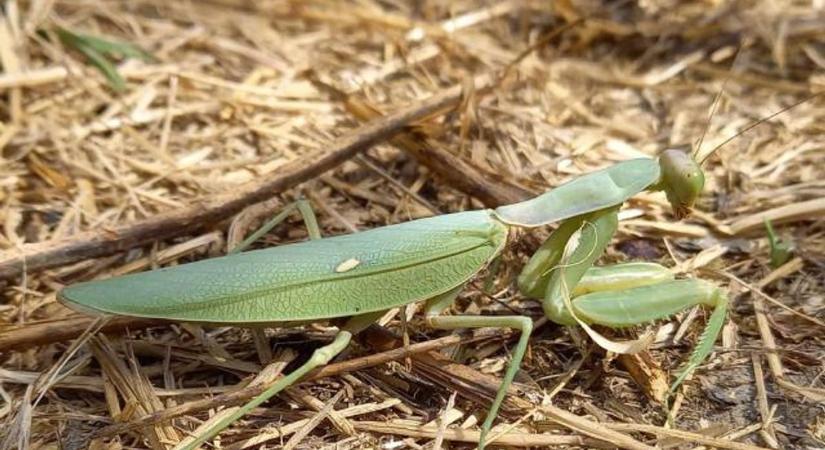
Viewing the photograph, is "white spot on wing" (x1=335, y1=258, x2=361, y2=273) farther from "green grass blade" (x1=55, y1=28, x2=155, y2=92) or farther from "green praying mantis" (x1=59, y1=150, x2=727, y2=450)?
"green grass blade" (x1=55, y1=28, x2=155, y2=92)

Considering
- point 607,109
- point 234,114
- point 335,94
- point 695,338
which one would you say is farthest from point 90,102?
point 695,338

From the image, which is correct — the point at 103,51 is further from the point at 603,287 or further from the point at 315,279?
Answer: the point at 603,287

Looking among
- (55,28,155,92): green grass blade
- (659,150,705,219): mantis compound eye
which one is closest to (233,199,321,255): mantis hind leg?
(659,150,705,219): mantis compound eye

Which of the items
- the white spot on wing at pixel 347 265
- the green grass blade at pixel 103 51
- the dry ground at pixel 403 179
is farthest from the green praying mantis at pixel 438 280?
the green grass blade at pixel 103 51

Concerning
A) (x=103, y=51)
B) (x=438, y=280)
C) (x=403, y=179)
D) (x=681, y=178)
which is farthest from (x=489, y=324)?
(x=103, y=51)

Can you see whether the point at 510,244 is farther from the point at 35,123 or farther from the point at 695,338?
the point at 35,123

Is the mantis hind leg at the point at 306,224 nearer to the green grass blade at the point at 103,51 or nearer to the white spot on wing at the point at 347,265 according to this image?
the white spot on wing at the point at 347,265
